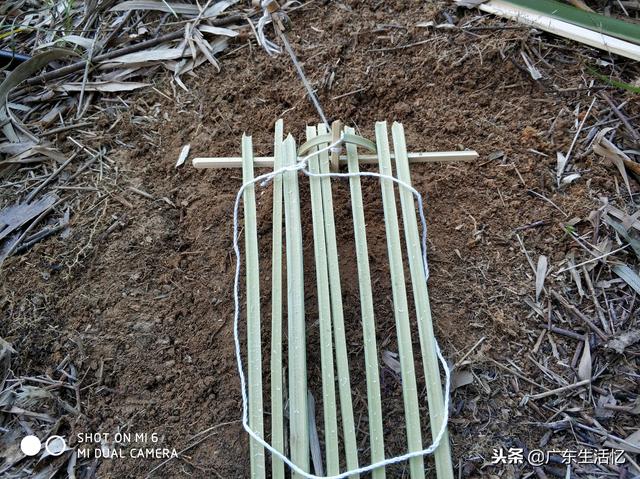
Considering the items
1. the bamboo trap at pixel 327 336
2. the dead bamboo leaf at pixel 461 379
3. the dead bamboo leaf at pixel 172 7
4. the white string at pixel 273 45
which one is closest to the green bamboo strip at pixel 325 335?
the bamboo trap at pixel 327 336

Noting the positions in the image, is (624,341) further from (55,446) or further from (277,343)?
(55,446)

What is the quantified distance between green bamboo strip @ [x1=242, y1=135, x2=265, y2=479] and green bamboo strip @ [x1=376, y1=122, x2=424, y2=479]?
0.32 m

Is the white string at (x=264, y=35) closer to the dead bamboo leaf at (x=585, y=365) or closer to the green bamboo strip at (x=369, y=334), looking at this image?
the green bamboo strip at (x=369, y=334)

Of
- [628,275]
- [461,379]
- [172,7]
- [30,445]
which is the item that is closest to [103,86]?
[172,7]

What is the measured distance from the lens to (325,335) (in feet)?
4.03

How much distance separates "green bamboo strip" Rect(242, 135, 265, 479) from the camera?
1.14 m

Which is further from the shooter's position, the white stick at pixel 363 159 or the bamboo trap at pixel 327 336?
the white stick at pixel 363 159

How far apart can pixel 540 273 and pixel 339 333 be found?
67 cm

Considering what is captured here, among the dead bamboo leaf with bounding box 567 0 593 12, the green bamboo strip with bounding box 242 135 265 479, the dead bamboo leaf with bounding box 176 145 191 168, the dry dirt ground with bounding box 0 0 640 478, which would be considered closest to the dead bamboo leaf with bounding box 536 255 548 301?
the dry dirt ground with bounding box 0 0 640 478

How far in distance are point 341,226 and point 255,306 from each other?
0.45m

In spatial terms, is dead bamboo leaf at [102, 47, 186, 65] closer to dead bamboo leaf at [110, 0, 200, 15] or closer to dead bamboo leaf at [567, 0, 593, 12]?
dead bamboo leaf at [110, 0, 200, 15]

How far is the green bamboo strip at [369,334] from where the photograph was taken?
3.76ft

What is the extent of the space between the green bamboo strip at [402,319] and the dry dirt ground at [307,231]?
0.60 feet

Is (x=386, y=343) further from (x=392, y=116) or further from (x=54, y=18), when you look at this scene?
(x=54, y=18)
